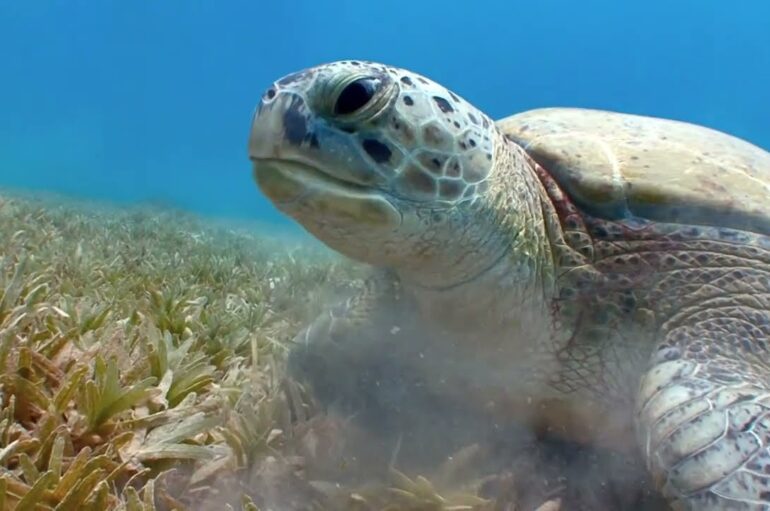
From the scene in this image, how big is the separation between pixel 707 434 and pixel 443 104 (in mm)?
1076

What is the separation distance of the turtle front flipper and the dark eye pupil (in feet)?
3.50

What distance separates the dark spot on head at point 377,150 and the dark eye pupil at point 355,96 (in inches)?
3.9

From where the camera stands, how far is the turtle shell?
185 cm

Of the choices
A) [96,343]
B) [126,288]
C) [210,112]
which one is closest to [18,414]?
[96,343]

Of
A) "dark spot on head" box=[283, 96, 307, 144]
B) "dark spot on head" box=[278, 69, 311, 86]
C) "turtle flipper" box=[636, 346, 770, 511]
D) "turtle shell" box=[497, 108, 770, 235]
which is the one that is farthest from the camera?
"turtle shell" box=[497, 108, 770, 235]

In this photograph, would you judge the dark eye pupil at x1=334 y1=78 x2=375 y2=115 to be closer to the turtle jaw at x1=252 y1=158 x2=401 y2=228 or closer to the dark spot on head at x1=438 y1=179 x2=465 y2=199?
the turtle jaw at x1=252 y1=158 x2=401 y2=228

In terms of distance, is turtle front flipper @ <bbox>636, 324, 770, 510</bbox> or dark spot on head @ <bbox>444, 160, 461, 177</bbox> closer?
turtle front flipper @ <bbox>636, 324, 770, 510</bbox>

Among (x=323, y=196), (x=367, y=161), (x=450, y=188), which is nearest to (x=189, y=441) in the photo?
(x=323, y=196)

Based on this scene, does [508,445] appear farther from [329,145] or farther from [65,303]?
[65,303]

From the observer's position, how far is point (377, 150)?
157cm

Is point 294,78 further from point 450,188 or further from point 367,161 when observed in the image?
point 450,188

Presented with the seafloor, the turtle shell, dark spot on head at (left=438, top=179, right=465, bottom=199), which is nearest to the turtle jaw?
dark spot on head at (left=438, top=179, right=465, bottom=199)

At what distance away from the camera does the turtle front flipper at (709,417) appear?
Result: 1.27 meters

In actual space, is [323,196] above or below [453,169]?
below
